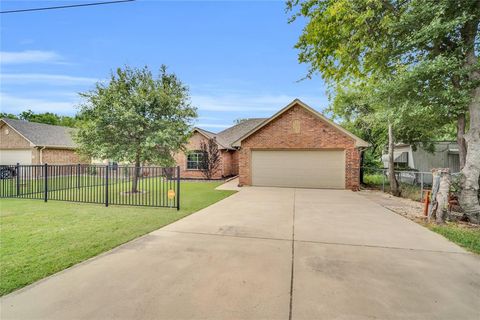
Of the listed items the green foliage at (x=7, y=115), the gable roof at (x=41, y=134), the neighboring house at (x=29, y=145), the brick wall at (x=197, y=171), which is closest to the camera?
the brick wall at (x=197, y=171)

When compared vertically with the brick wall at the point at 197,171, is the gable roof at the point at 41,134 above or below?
above

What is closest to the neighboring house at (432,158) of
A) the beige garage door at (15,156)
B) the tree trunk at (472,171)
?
the tree trunk at (472,171)

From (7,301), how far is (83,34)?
13.7m

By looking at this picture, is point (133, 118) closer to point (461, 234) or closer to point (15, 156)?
point (461, 234)

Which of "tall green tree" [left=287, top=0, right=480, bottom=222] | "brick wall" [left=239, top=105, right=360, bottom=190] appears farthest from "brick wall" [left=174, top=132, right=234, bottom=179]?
"tall green tree" [left=287, top=0, right=480, bottom=222]

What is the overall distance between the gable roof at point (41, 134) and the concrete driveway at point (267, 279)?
21.0 m

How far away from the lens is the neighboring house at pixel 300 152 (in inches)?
520

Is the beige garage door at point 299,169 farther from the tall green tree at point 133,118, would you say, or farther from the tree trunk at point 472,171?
the tree trunk at point 472,171

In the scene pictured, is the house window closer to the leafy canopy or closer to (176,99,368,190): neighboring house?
(176,99,368,190): neighboring house

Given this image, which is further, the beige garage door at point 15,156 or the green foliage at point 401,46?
the beige garage door at point 15,156

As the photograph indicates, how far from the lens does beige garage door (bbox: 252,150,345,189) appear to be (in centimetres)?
1343

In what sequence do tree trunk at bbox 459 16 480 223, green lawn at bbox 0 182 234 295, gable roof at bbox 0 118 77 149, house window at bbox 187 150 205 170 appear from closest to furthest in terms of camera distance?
green lawn at bbox 0 182 234 295 → tree trunk at bbox 459 16 480 223 → house window at bbox 187 150 205 170 → gable roof at bbox 0 118 77 149

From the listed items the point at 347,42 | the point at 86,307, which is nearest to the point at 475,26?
the point at 347,42

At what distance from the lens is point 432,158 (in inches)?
696
